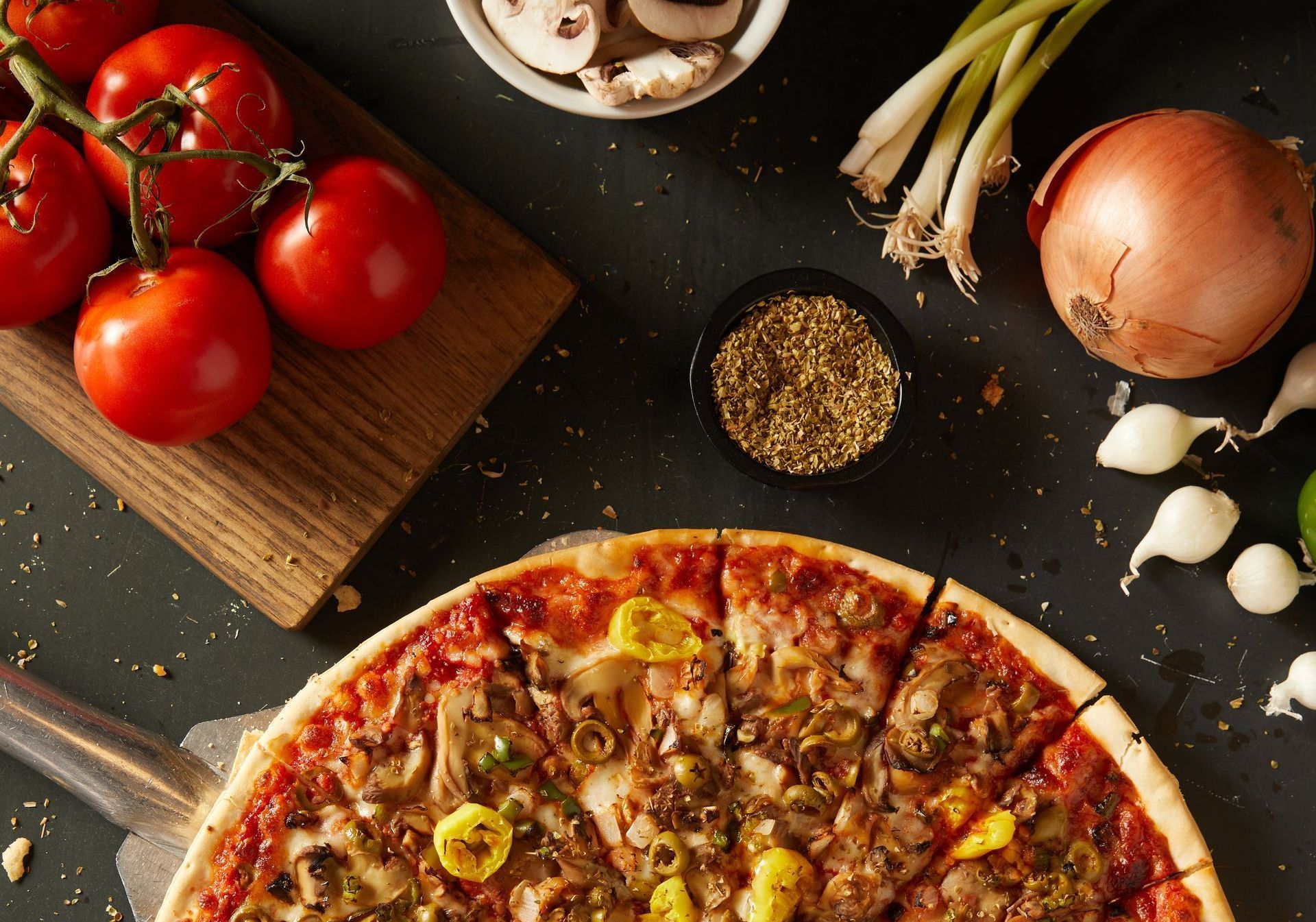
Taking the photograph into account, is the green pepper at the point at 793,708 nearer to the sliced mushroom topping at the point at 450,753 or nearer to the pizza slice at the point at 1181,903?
the sliced mushroom topping at the point at 450,753

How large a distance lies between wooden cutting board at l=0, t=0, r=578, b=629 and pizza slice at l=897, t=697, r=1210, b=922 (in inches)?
76.6

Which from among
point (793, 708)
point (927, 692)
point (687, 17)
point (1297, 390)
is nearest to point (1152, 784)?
point (927, 692)

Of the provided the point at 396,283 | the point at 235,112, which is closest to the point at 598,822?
the point at 396,283

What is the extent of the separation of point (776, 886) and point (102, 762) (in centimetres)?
204

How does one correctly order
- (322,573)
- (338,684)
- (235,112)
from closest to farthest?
(235,112)
(338,684)
(322,573)

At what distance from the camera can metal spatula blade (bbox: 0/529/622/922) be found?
3.25 m

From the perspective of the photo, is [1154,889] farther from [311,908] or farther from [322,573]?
[322,573]

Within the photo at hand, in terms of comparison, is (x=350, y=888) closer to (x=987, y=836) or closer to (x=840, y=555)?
(x=840, y=555)

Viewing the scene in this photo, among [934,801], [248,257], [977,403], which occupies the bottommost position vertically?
[934,801]

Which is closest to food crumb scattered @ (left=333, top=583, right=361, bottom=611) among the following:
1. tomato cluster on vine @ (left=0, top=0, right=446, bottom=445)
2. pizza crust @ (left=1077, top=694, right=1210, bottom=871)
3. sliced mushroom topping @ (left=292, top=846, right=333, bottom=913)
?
tomato cluster on vine @ (left=0, top=0, right=446, bottom=445)

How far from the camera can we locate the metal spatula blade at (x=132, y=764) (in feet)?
10.7

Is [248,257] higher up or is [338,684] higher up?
[248,257]

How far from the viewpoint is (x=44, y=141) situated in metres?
2.95

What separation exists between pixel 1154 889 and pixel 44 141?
3.76 m
